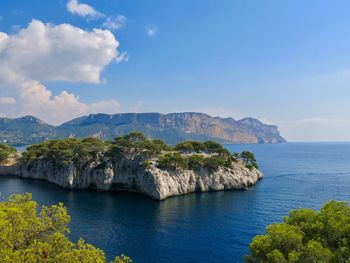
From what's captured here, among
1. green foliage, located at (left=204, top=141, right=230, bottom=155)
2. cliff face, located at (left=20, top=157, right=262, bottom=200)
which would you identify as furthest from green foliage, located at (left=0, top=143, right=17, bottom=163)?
green foliage, located at (left=204, top=141, right=230, bottom=155)

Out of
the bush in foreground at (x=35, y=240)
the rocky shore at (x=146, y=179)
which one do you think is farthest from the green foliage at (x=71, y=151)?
the bush in foreground at (x=35, y=240)

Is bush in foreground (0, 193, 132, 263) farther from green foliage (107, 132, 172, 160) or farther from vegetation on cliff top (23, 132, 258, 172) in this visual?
green foliage (107, 132, 172, 160)

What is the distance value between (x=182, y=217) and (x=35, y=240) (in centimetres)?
5863

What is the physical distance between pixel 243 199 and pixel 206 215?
999 inches

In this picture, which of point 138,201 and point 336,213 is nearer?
point 336,213

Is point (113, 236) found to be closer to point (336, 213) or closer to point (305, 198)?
point (336, 213)

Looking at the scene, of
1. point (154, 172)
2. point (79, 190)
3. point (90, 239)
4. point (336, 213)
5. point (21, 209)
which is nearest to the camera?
point (21, 209)

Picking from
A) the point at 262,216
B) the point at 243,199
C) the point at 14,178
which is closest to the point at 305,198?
the point at 243,199

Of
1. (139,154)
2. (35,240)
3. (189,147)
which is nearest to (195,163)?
(139,154)

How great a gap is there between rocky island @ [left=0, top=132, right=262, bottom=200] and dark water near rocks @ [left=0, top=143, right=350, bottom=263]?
5.13m

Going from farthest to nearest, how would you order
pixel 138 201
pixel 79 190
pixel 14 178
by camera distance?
pixel 14 178
pixel 79 190
pixel 138 201

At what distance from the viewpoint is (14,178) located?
15175 cm

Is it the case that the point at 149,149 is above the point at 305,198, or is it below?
above

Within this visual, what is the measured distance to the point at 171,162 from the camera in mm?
114000
